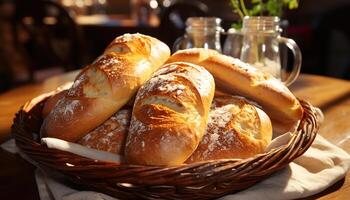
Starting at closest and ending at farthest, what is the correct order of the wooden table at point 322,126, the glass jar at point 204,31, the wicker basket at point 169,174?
the wicker basket at point 169,174
the wooden table at point 322,126
the glass jar at point 204,31

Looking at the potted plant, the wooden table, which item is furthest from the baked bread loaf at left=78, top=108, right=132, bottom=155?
the potted plant

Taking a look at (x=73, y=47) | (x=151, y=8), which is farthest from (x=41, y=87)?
(x=151, y=8)

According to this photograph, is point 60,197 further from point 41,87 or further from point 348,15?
point 348,15

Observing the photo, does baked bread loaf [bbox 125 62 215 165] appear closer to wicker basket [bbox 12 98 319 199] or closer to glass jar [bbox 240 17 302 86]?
wicker basket [bbox 12 98 319 199]

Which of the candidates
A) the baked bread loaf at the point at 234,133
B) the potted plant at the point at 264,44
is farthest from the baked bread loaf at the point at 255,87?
the potted plant at the point at 264,44

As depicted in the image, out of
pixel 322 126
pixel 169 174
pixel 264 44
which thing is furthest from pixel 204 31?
pixel 169 174

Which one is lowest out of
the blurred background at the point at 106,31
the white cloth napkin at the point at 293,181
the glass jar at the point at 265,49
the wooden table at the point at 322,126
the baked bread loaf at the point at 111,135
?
the blurred background at the point at 106,31

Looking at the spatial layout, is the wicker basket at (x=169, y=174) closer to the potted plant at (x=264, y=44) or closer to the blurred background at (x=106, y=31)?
the potted plant at (x=264, y=44)
